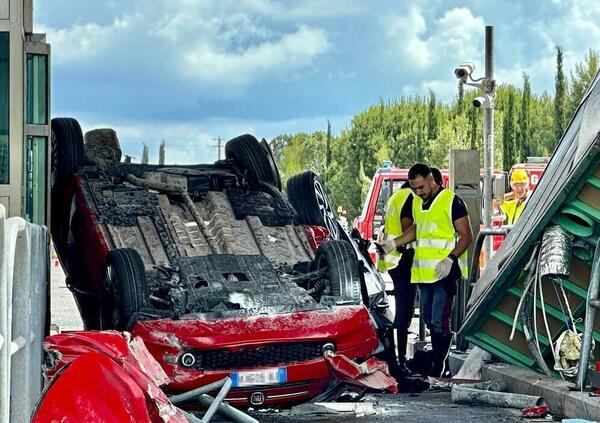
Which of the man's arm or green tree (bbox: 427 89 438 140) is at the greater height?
green tree (bbox: 427 89 438 140)

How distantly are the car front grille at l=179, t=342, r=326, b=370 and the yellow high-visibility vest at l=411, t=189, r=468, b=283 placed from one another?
2.88 meters

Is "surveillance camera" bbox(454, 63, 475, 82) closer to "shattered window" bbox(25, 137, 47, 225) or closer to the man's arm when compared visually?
the man's arm

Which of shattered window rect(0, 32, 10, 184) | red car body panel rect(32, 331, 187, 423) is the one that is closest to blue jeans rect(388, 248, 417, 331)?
shattered window rect(0, 32, 10, 184)

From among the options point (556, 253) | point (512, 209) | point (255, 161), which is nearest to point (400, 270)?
point (255, 161)

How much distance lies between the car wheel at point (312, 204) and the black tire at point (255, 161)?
26 cm

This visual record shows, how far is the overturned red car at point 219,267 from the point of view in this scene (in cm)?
868

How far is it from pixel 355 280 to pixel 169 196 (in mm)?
2177

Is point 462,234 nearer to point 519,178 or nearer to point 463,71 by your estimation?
point 519,178

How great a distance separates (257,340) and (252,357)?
13 cm

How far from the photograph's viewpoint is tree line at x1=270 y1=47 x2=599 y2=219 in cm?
5564

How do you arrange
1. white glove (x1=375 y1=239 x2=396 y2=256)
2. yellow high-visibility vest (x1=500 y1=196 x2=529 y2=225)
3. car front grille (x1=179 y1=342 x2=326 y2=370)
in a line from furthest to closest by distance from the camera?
yellow high-visibility vest (x1=500 y1=196 x2=529 y2=225)
white glove (x1=375 y1=239 x2=396 y2=256)
car front grille (x1=179 y1=342 x2=326 y2=370)

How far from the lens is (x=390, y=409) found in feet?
30.6

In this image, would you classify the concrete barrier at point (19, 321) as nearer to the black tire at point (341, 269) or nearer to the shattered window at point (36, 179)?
the shattered window at point (36, 179)

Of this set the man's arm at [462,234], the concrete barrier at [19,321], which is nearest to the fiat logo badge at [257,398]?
the man's arm at [462,234]
